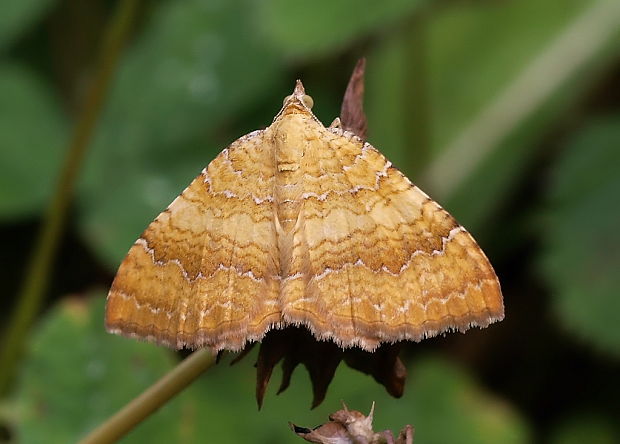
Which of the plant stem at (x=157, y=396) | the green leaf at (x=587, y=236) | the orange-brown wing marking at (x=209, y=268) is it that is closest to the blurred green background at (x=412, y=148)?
the green leaf at (x=587, y=236)

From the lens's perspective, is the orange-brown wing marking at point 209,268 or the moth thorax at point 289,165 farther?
the moth thorax at point 289,165

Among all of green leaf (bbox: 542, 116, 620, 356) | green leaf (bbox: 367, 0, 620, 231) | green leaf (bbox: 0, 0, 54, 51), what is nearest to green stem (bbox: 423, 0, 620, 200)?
green leaf (bbox: 367, 0, 620, 231)

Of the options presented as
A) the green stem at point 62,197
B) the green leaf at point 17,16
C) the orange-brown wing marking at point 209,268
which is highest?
the green leaf at point 17,16

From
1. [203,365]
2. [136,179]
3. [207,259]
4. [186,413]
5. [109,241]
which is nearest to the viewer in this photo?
[203,365]

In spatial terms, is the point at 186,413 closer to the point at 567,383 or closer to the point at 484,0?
the point at 567,383

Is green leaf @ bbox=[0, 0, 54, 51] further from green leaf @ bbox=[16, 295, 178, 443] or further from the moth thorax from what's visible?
the moth thorax

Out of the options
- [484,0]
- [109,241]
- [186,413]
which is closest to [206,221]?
[186,413]

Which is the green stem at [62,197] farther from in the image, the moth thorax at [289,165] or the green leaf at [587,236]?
the green leaf at [587,236]
